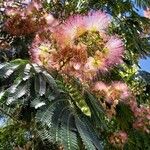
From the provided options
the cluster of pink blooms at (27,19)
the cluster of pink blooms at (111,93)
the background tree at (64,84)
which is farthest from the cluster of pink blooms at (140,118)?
the cluster of pink blooms at (27,19)

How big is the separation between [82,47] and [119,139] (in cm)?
218

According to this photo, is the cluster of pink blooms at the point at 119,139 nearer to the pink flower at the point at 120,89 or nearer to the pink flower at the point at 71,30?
the pink flower at the point at 120,89

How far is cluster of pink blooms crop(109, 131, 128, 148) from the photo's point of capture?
5.63 meters

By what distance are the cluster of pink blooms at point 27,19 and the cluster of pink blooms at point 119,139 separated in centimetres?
143

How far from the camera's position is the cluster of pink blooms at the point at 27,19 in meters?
5.04

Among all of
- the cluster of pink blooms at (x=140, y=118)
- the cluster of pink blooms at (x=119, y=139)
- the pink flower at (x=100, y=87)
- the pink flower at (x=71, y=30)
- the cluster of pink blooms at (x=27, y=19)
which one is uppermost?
the pink flower at (x=71, y=30)

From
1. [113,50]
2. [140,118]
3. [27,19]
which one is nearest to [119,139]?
[140,118]

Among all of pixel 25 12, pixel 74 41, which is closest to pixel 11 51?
pixel 25 12

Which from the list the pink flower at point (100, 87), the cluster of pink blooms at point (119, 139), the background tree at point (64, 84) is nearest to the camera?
the background tree at point (64, 84)

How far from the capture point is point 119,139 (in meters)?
5.69

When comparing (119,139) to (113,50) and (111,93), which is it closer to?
(111,93)

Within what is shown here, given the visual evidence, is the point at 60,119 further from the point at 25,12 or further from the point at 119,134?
the point at 119,134

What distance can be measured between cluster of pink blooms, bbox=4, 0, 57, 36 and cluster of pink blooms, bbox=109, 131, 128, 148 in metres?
1.43

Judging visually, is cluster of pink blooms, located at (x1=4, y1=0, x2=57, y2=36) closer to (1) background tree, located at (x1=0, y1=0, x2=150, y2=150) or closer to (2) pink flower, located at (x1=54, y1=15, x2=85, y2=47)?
(1) background tree, located at (x1=0, y1=0, x2=150, y2=150)
